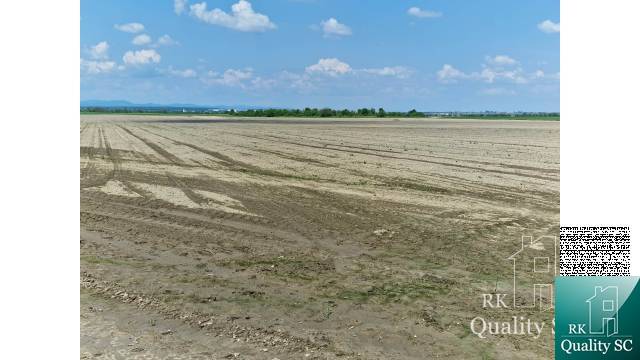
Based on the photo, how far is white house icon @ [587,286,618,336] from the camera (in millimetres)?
5492

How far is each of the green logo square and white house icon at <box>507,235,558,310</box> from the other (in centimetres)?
58

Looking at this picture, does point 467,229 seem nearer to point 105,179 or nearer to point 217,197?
point 217,197

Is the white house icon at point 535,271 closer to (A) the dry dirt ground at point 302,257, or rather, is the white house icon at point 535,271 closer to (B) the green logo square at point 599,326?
(A) the dry dirt ground at point 302,257

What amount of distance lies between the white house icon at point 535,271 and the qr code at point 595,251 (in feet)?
A: 1.49

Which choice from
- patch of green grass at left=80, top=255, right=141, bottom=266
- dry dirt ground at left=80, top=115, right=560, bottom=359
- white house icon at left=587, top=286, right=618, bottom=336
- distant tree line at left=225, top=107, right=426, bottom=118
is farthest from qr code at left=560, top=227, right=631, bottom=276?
distant tree line at left=225, top=107, right=426, bottom=118

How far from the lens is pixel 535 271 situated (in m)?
7.41

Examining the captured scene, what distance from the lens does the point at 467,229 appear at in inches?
367

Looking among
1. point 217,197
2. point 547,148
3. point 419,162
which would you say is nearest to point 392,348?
point 217,197

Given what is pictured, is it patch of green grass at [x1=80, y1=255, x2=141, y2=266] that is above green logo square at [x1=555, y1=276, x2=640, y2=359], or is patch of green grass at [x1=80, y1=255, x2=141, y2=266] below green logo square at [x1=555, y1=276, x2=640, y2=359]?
above

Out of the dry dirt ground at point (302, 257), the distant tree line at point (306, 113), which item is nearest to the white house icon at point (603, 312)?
the dry dirt ground at point (302, 257)

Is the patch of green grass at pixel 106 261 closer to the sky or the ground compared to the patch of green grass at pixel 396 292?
closer to the sky

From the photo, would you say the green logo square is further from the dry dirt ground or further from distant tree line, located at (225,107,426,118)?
distant tree line, located at (225,107,426,118)

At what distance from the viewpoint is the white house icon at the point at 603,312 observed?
5.49 metres

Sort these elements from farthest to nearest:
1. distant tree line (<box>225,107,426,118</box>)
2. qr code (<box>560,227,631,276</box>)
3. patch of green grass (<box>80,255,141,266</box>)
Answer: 1. distant tree line (<box>225,107,426,118</box>)
2. patch of green grass (<box>80,255,141,266</box>)
3. qr code (<box>560,227,631,276</box>)
